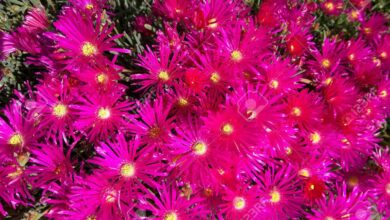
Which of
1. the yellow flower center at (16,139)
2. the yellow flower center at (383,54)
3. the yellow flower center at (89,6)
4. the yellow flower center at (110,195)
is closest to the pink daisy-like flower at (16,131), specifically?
the yellow flower center at (16,139)

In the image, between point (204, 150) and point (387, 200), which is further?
point (387, 200)

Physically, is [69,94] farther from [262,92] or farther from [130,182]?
[262,92]

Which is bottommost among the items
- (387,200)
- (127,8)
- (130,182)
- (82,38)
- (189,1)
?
(130,182)

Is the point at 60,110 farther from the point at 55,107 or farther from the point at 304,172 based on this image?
the point at 304,172

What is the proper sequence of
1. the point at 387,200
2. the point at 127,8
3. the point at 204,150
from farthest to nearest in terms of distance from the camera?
the point at 127,8 < the point at 387,200 < the point at 204,150

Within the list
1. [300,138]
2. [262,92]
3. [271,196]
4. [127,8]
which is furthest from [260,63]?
[127,8]

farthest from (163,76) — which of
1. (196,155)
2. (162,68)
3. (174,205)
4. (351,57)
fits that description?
(351,57)

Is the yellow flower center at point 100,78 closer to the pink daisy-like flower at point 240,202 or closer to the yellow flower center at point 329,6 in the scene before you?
the pink daisy-like flower at point 240,202
